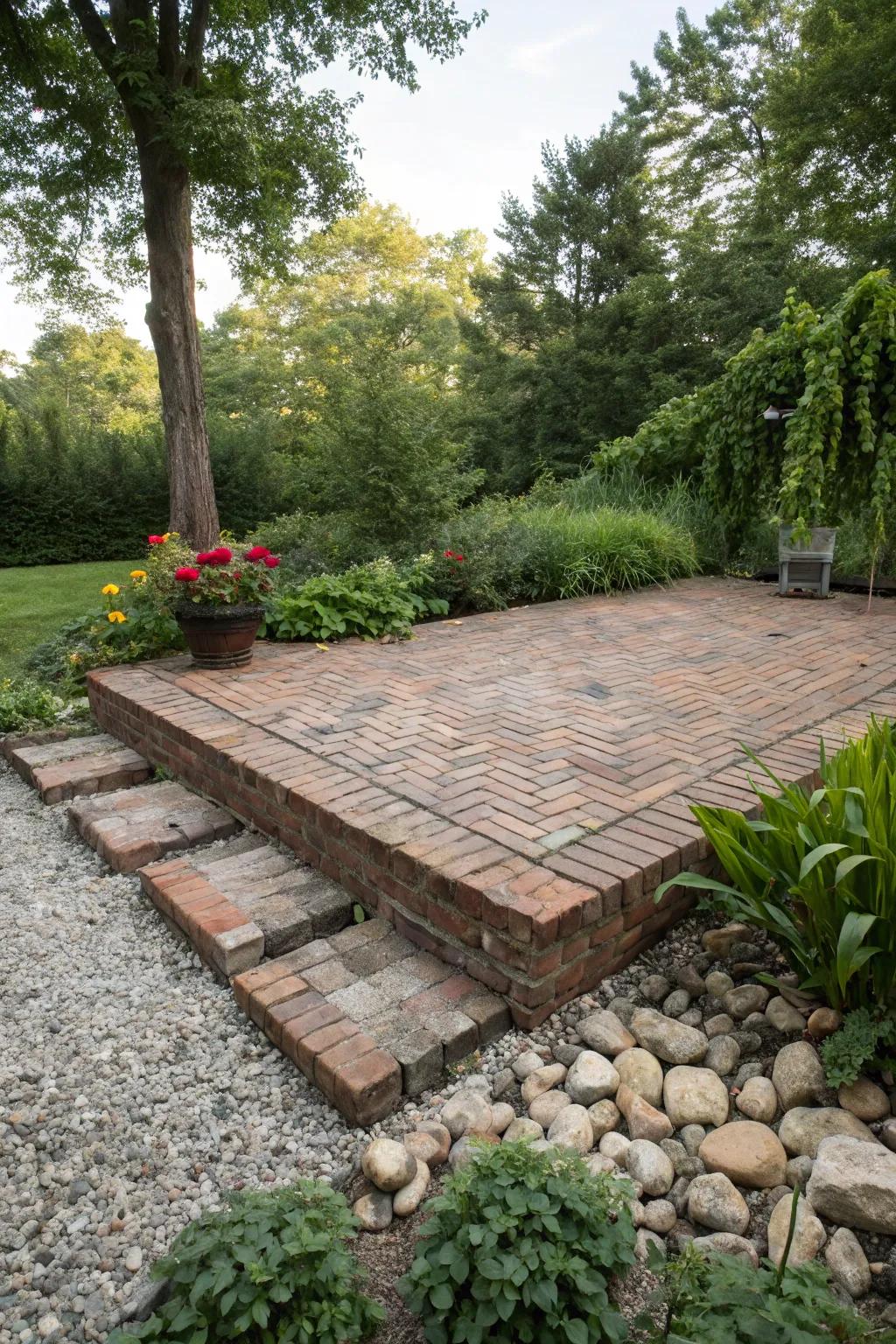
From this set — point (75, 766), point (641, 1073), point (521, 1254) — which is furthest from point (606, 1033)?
point (75, 766)

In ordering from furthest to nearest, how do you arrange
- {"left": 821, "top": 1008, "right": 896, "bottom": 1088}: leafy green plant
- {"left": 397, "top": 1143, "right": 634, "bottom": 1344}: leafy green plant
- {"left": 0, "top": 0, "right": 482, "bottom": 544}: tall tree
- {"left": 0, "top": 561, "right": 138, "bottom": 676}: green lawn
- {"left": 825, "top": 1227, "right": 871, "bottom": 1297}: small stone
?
{"left": 0, "top": 0, "right": 482, "bottom": 544}: tall tree < {"left": 0, "top": 561, "right": 138, "bottom": 676}: green lawn < {"left": 821, "top": 1008, "right": 896, "bottom": 1088}: leafy green plant < {"left": 825, "top": 1227, "right": 871, "bottom": 1297}: small stone < {"left": 397, "top": 1143, "right": 634, "bottom": 1344}: leafy green plant

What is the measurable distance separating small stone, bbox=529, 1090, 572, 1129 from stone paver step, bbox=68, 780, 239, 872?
161 centimetres

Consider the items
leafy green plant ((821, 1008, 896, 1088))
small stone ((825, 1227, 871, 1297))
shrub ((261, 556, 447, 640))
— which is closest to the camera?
small stone ((825, 1227, 871, 1297))

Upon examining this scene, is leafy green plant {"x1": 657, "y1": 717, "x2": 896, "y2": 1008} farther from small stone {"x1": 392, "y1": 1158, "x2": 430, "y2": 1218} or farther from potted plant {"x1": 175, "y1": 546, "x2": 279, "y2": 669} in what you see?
potted plant {"x1": 175, "y1": 546, "x2": 279, "y2": 669}

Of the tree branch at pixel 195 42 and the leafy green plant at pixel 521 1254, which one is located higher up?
the tree branch at pixel 195 42

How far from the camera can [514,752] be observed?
9.52 feet

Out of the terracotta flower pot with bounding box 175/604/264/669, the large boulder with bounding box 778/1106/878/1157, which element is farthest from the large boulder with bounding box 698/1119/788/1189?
the terracotta flower pot with bounding box 175/604/264/669

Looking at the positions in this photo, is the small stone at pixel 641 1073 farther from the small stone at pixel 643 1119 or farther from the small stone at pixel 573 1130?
the small stone at pixel 573 1130

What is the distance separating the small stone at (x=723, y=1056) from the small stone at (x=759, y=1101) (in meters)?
0.07

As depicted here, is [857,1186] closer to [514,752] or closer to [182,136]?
[514,752]

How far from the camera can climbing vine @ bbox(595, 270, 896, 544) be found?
5.85 meters

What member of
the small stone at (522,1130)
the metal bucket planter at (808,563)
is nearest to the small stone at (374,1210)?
the small stone at (522,1130)

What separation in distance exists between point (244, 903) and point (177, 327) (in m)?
6.13

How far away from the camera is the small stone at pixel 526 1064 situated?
1706 millimetres
